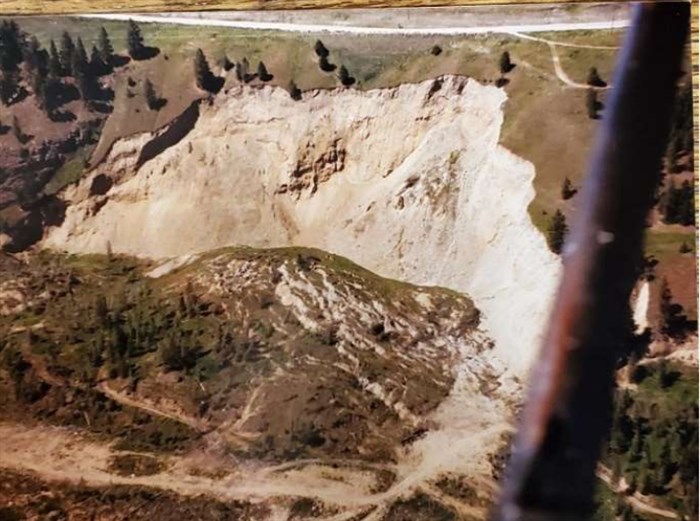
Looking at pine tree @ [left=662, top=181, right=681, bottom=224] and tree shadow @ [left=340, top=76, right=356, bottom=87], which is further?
tree shadow @ [left=340, top=76, right=356, bottom=87]

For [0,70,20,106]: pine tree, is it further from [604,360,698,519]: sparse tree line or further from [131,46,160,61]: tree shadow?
[604,360,698,519]: sparse tree line

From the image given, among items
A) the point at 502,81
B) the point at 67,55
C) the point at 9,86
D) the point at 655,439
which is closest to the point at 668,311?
the point at 655,439

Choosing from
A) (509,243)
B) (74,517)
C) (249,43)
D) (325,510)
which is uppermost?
(249,43)

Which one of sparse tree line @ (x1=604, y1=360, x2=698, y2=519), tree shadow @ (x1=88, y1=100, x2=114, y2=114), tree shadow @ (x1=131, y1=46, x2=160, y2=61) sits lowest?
sparse tree line @ (x1=604, y1=360, x2=698, y2=519)

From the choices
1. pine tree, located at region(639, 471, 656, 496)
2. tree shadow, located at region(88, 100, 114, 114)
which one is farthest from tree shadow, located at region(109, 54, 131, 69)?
pine tree, located at region(639, 471, 656, 496)

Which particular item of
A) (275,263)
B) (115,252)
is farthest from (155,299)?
(275,263)

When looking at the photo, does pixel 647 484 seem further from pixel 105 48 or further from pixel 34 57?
pixel 34 57

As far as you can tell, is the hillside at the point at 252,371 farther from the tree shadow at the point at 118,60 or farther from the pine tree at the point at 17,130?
the tree shadow at the point at 118,60

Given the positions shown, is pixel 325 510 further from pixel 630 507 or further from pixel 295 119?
pixel 295 119
